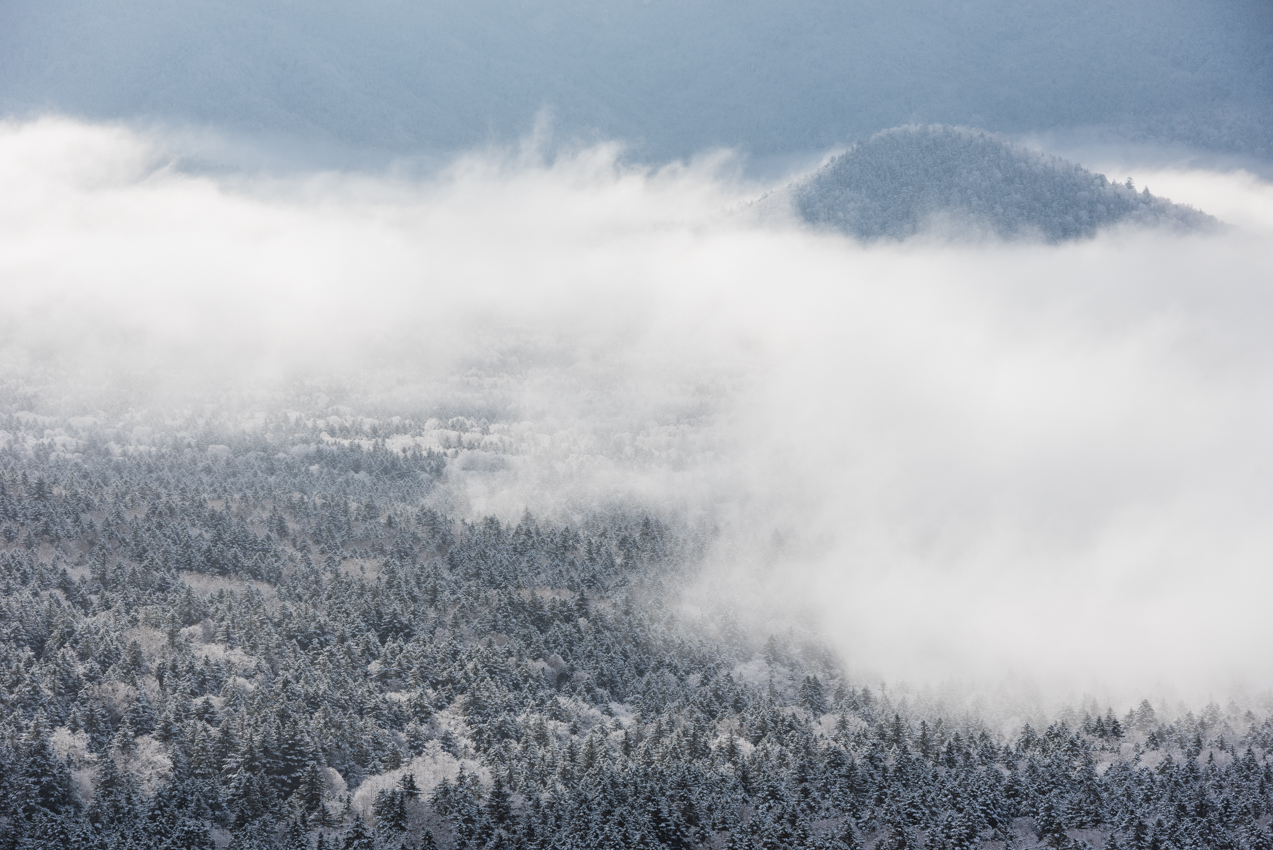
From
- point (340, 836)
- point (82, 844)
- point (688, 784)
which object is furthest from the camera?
point (688, 784)

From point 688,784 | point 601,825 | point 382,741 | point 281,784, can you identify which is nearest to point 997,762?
point 688,784

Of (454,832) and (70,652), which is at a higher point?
(70,652)

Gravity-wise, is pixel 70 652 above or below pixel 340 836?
above

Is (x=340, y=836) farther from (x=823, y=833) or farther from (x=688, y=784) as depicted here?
(x=823, y=833)

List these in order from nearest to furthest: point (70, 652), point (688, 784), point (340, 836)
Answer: point (340, 836), point (688, 784), point (70, 652)

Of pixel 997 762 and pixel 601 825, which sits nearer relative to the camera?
pixel 601 825

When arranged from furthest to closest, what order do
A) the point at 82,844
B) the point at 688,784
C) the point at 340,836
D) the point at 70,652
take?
the point at 70,652, the point at 688,784, the point at 340,836, the point at 82,844

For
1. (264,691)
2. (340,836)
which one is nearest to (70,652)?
(264,691)

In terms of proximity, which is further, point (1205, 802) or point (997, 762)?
point (997, 762)

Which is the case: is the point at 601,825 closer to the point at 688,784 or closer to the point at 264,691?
the point at 688,784
